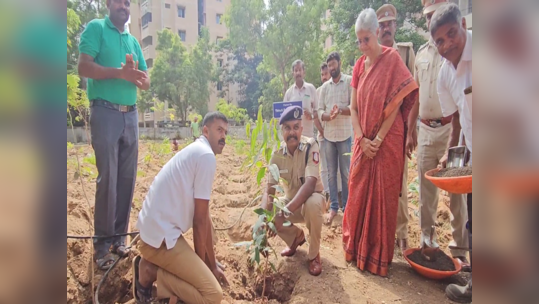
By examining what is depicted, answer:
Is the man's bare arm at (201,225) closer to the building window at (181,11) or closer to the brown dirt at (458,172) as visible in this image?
the brown dirt at (458,172)

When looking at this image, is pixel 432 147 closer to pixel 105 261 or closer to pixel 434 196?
pixel 434 196

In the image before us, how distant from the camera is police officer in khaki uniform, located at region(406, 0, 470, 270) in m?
2.58

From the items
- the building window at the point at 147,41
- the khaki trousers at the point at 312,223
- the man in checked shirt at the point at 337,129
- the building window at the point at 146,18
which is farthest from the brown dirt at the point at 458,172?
the building window at the point at 146,18

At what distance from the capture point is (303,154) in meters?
2.46

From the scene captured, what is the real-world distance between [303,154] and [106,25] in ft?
5.79

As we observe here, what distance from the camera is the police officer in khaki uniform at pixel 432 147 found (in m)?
2.58

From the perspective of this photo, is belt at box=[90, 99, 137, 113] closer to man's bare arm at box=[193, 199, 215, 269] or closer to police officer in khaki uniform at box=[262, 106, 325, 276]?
man's bare arm at box=[193, 199, 215, 269]

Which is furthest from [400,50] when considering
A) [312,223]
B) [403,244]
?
[312,223]

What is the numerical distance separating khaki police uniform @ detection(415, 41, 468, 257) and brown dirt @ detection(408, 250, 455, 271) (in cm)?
22

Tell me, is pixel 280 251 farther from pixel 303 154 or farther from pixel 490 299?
pixel 490 299

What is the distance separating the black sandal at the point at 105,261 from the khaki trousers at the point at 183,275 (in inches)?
18.7

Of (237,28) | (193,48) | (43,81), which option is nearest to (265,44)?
(237,28)

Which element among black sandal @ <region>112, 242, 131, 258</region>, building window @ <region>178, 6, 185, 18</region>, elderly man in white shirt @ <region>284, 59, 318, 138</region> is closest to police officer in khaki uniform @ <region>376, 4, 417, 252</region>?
elderly man in white shirt @ <region>284, 59, 318, 138</region>

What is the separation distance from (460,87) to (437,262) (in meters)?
1.36
